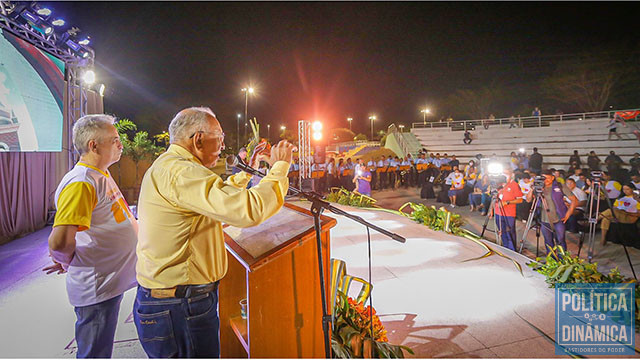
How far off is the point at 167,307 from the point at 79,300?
0.75m

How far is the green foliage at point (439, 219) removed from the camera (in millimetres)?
7005

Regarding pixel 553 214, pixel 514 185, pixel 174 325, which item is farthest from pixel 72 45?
pixel 553 214

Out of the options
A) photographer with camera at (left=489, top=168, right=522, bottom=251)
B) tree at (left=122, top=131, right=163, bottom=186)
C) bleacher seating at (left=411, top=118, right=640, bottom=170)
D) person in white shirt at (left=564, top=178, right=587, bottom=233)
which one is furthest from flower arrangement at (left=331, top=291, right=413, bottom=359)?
bleacher seating at (left=411, top=118, right=640, bottom=170)

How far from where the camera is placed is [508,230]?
6.44 meters

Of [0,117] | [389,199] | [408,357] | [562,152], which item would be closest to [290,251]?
[408,357]

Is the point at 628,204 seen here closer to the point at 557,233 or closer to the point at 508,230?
the point at 557,233

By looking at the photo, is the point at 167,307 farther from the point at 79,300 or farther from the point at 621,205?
the point at 621,205

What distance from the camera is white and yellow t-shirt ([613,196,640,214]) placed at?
20.9 feet

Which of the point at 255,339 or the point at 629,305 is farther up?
the point at 255,339

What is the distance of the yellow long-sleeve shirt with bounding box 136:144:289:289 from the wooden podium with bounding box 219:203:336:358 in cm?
24

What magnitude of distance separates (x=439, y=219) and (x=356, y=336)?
5.31 m

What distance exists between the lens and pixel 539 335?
10.3ft

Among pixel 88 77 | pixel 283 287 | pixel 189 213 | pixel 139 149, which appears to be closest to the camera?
pixel 189 213

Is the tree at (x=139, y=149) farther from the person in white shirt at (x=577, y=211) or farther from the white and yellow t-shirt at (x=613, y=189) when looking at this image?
the white and yellow t-shirt at (x=613, y=189)
